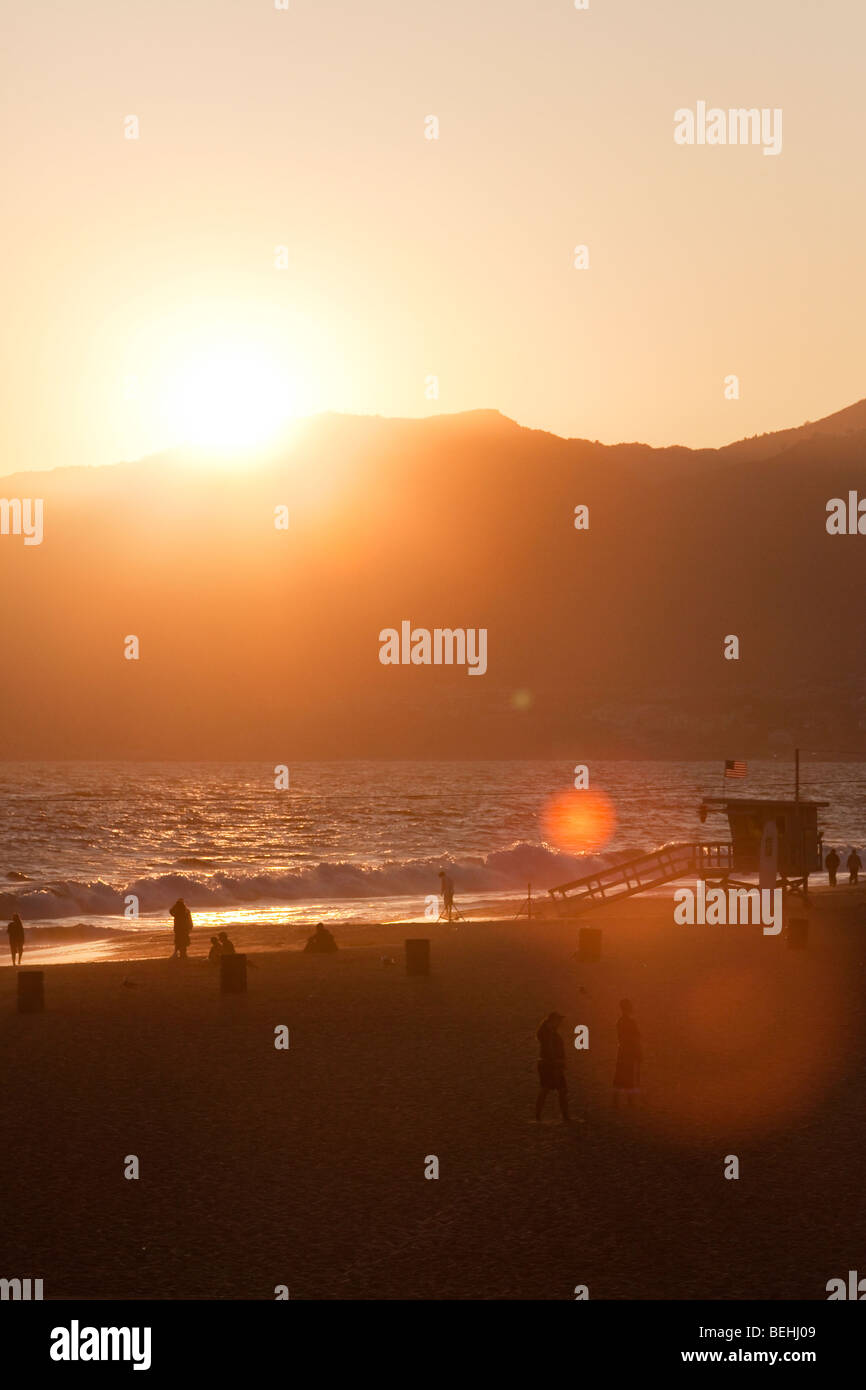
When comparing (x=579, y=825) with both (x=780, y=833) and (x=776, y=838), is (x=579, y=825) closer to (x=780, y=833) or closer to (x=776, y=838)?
(x=780, y=833)

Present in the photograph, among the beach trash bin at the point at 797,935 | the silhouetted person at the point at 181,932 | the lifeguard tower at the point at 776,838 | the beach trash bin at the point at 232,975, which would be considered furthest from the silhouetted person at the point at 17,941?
the lifeguard tower at the point at 776,838

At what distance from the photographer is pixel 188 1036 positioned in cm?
2783

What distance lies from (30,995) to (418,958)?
9.32 m

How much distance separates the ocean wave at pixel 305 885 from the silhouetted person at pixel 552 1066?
147 feet

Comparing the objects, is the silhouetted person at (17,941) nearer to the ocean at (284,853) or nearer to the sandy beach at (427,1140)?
the sandy beach at (427,1140)

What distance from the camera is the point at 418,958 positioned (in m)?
35.0

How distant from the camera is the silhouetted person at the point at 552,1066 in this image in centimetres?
2091

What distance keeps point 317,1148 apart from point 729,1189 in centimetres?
565

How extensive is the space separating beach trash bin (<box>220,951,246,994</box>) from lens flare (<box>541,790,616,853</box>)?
7490cm

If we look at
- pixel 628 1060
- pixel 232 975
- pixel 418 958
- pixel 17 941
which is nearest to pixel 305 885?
pixel 17 941

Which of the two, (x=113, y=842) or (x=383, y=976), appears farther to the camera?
(x=113, y=842)
